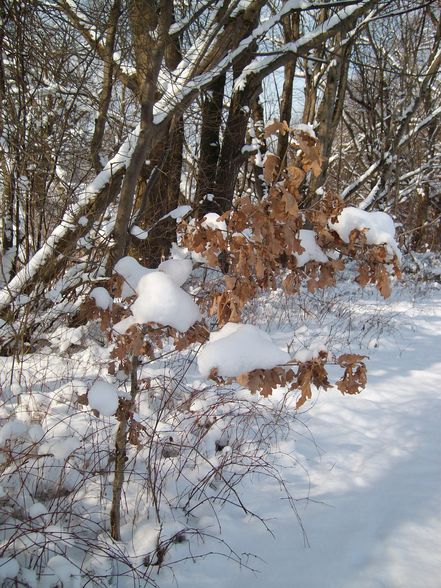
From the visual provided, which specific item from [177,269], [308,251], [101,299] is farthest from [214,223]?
[101,299]

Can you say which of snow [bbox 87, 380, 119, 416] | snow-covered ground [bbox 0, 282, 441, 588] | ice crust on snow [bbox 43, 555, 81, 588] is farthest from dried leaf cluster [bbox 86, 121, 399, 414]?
ice crust on snow [bbox 43, 555, 81, 588]

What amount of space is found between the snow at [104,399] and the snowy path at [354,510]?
86 cm

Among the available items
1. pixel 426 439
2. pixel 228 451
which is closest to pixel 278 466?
pixel 228 451

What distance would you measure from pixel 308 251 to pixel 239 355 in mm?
493

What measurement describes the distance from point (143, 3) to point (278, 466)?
3277 millimetres

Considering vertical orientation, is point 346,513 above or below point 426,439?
below

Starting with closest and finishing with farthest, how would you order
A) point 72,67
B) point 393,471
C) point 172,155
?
point 393,471 < point 72,67 < point 172,155

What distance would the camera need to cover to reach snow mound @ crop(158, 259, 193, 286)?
1.62 metres

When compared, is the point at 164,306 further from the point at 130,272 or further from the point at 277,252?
the point at 277,252

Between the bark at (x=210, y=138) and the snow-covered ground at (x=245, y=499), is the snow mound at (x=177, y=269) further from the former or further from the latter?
the bark at (x=210, y=138)

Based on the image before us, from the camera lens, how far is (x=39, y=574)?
5.38 feet

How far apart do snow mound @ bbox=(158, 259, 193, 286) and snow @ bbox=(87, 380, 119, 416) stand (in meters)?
0.47

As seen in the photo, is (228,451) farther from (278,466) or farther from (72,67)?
(72,67)

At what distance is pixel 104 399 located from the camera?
155 centimetres
